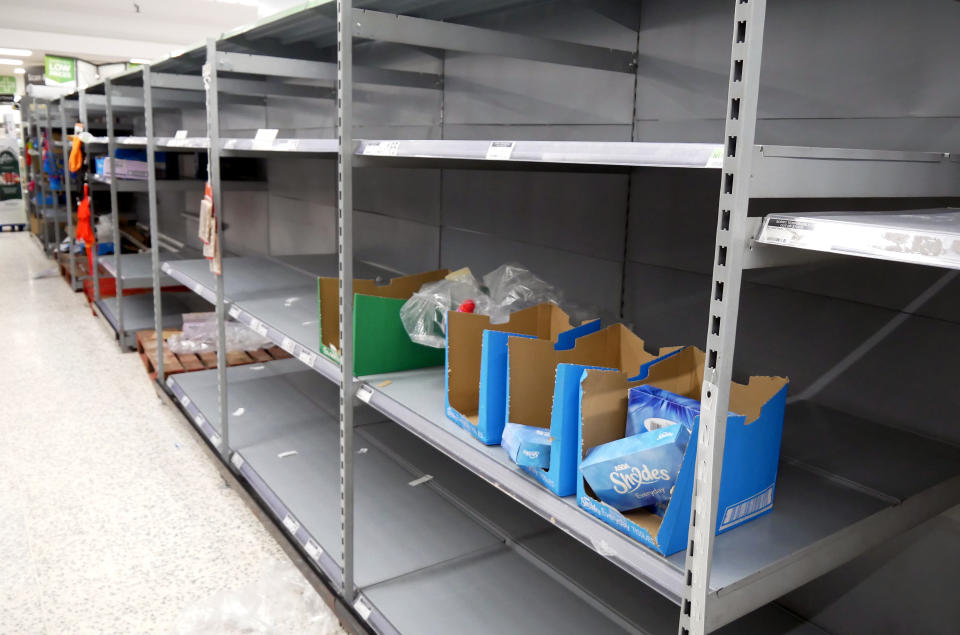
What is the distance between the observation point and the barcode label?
112 centimetres

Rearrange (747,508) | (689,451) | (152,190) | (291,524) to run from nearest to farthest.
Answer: (689,451) < (747,508) < (291,524) < (152,190)

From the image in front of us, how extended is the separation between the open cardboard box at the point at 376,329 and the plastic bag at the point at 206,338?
2.25 meters

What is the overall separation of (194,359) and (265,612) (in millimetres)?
2261

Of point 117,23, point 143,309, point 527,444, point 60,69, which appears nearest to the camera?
point 527,444

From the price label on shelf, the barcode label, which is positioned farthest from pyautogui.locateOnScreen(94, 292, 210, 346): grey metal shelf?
the barcode label

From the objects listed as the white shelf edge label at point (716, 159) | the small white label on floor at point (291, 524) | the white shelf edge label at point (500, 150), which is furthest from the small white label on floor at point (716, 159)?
the small white label on floor at point (291, 524)

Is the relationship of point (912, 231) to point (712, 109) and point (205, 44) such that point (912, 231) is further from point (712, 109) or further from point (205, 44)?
point (205, 44)

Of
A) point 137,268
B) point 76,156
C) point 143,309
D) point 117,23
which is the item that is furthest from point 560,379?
point 117,23

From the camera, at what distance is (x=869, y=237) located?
830mm

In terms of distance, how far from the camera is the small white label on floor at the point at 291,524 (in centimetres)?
225

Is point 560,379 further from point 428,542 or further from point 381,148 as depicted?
point 428,542

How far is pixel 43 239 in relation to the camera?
9648 millimetres

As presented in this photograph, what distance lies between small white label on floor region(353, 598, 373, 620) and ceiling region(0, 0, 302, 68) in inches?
334

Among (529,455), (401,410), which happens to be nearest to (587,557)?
(401,410)
